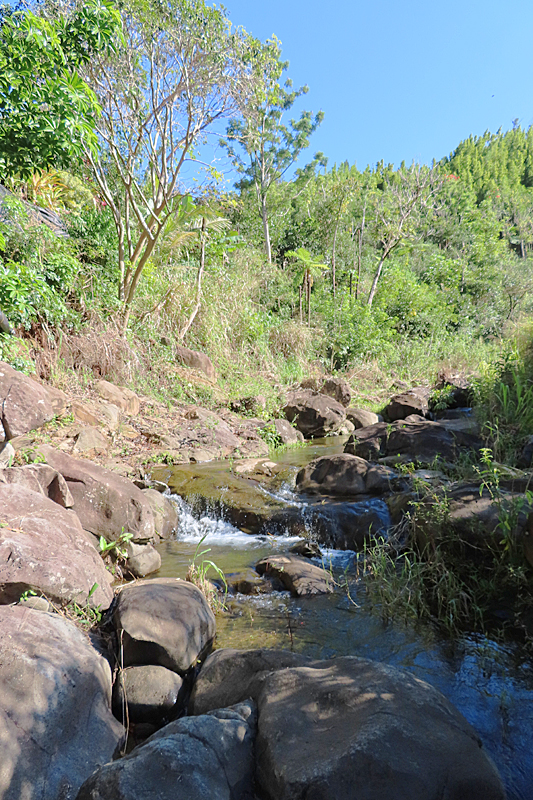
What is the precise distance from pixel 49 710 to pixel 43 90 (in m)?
6.02

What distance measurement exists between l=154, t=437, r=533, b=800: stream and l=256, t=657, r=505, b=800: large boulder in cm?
55

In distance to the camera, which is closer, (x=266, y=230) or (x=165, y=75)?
(x=165, y=75)

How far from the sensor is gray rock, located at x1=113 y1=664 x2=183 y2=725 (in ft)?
8.71

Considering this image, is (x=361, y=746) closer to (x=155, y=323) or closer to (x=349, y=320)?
(x=155, y=323)

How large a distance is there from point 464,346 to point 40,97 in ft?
50.9

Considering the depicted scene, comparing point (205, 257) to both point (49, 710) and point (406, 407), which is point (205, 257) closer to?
point (406, 407)

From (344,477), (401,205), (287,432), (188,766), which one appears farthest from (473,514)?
(401,205)

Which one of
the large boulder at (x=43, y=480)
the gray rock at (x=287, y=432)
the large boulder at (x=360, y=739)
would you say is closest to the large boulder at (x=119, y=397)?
the gray rock at (x=287, y=432)

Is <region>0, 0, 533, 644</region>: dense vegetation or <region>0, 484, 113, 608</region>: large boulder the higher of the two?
<region>0, 0, 533, 644</region>: dense vegetation

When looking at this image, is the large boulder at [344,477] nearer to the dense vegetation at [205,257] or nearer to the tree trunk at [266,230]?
the dense vegetation at [205,257]

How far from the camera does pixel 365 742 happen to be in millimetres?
1894

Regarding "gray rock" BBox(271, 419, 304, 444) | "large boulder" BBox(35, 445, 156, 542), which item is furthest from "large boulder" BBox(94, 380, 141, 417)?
"large boulder" BBox(35, 445, 156, 542)

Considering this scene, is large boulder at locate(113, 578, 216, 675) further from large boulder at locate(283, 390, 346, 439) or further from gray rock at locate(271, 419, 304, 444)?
large boulder at locate(283, 390, 346, 439)

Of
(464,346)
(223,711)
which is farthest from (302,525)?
(464,346)
